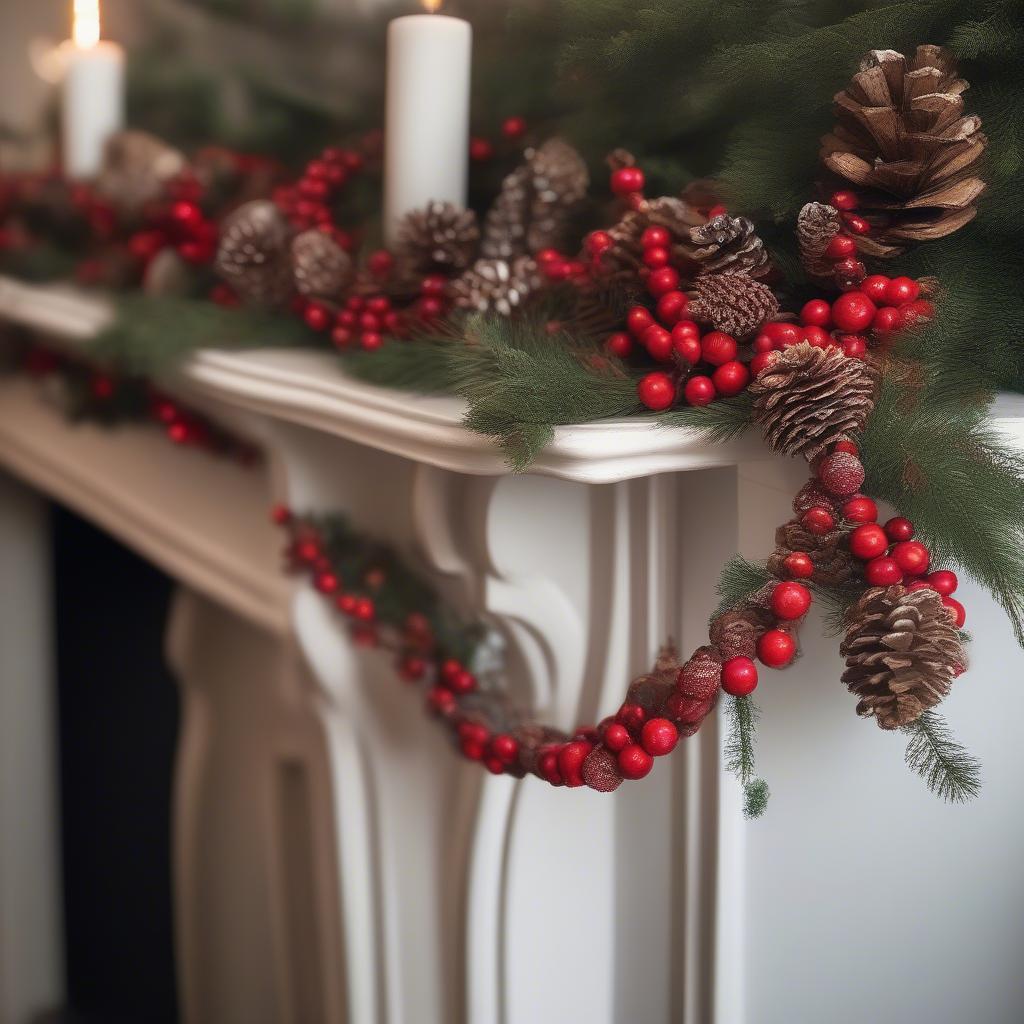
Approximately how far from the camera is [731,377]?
19.6 inches

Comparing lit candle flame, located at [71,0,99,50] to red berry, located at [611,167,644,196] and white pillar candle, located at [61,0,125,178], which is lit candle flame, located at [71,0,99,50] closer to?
white pillar candle, located at [61,0,125,178]

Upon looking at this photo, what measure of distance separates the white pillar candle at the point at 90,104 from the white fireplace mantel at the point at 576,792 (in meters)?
0.24

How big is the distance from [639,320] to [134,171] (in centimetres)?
71

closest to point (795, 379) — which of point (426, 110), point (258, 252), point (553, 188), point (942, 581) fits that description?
point (942, 581)

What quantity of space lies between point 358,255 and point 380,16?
0.32 metres

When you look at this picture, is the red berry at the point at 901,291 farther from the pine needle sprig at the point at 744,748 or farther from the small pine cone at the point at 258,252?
the small pine cone at the point at 258,252

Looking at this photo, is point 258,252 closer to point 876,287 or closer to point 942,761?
point 876,287

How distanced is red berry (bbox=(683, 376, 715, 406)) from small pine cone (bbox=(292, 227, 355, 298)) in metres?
0.30

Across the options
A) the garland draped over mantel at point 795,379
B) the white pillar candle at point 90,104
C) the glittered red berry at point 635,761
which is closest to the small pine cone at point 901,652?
the garland draped over mantel at point 795,379

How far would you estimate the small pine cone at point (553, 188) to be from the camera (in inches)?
25.7

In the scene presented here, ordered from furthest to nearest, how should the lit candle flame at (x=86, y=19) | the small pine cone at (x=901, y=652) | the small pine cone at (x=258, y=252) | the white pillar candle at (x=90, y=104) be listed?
1. the white pillar candle at (x=90, y=104)
2. the lit candle flame at (x=86, y=19)
3. the small pine cone at (x=258, y=252)
4. the small pine cone at (x=901, y=652)

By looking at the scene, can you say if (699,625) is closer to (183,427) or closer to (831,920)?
(831,920)

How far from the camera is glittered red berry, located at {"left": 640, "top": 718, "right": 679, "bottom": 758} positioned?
1.66 ft

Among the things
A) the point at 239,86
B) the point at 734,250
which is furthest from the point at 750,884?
the point at 239,86
